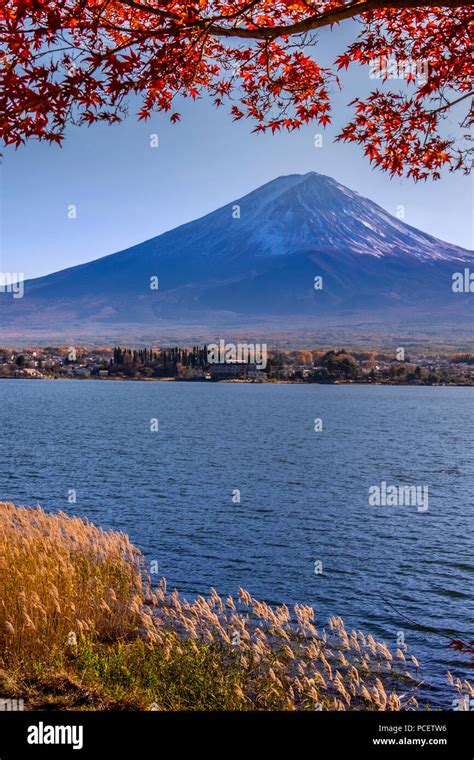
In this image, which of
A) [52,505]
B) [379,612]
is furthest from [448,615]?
[52,505]

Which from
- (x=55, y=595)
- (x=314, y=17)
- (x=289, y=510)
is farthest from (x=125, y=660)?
(x=289, y=510)

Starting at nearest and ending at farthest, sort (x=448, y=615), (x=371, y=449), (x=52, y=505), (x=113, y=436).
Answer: (x=448, y=615) → (x=52, y=505) → (x=371, y=449) → (x=113, y=436)

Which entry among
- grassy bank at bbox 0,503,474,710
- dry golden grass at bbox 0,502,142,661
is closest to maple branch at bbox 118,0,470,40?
grassy bank at bbox 0,503,474,710

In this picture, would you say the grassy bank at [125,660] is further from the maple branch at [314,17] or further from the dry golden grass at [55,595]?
the maple branch at [314,17]

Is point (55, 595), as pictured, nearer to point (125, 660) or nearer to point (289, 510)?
A: point (125, 660)

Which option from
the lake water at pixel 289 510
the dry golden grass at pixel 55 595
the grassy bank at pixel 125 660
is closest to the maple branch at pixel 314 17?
the grassy bank at pixel 125 660

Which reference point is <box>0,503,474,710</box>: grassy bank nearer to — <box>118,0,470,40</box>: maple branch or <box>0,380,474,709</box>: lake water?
<box>0,380,474,709</box>: lake water

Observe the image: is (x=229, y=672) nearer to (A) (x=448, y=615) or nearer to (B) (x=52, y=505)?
(A) (x=448, y=615)
